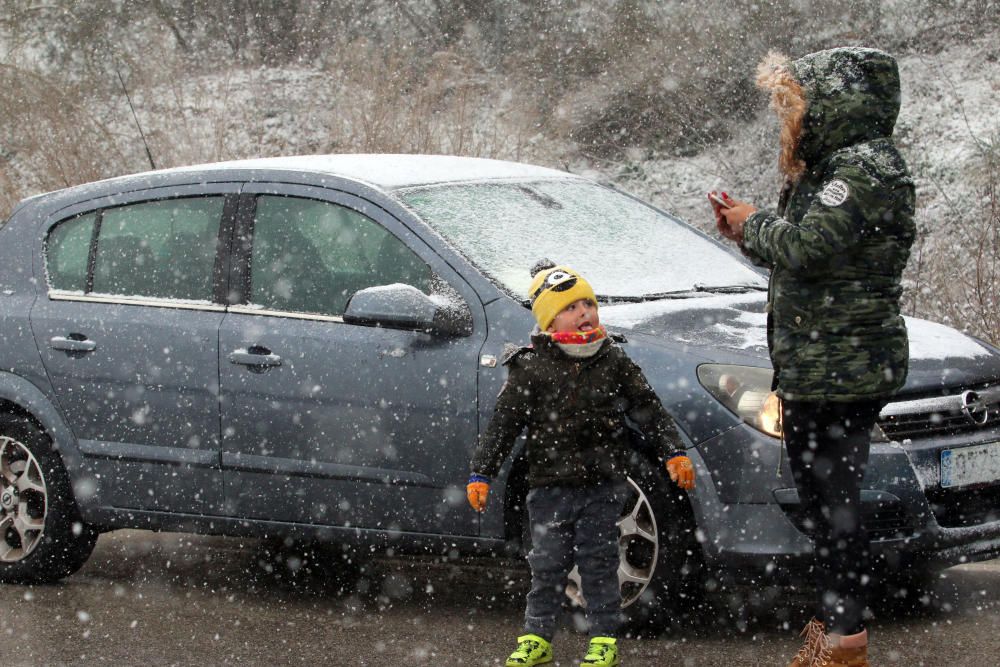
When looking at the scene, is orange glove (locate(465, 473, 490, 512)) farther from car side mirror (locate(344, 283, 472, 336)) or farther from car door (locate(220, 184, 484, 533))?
car side mirror (locate(344, 283, 472, 336))

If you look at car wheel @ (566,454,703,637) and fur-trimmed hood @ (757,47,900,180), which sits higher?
fur-trimmed hood @ (757,47,900,180)

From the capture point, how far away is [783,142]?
402cm

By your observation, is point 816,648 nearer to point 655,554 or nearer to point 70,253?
point 655,554

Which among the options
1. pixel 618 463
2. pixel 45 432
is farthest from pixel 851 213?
pixel 45 432

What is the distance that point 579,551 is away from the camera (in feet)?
14.1

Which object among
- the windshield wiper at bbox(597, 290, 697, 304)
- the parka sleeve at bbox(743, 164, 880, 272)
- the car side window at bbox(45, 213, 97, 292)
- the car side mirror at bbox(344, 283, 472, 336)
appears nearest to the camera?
the parka sleeve at bbox(743, 164, 880, 272)

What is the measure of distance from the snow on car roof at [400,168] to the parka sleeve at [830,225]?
1965 mm

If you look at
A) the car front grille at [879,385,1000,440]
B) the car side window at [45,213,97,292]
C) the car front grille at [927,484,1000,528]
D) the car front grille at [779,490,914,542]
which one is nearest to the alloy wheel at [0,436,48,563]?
the car side window at [45,213,97,292]

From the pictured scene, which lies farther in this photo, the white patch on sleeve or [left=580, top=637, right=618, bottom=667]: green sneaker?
[left=580, top=637, right=618, bottom=667]: green sneaker

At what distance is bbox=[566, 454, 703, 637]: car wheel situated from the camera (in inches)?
180

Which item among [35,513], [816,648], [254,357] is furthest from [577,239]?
[35,513]

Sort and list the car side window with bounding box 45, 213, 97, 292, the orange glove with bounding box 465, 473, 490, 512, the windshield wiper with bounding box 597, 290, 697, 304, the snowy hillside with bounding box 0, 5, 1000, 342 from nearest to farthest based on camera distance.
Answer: the orange glove with bounding box 465, 473, 490, 512, the windshield wiper with bounding box 597, 290, 697, 304, the car side window with bounding box 45, 213, 97, 292, the snowy hillside with bounding box 0, 5, 1000, 342

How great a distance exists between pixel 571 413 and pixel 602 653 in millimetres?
710

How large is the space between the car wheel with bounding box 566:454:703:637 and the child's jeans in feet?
0.94
